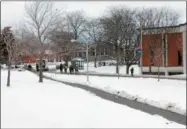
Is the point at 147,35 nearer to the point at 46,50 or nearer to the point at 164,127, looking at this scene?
the point at 46,50

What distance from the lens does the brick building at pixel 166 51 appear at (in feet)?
173

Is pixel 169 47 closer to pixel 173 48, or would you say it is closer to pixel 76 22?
pixel 173 48

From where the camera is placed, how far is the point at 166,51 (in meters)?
53.7

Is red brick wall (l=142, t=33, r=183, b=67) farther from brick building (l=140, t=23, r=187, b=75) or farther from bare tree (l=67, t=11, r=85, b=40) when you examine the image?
bare tree (l=67, t=11, r=85, b=40)

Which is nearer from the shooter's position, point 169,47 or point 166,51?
point 166,51

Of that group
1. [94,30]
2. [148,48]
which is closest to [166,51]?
[148,48]

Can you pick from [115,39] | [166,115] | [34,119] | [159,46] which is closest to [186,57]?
[159,46]

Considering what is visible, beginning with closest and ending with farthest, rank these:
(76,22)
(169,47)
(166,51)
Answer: (166,51), (169,47), (76,22)

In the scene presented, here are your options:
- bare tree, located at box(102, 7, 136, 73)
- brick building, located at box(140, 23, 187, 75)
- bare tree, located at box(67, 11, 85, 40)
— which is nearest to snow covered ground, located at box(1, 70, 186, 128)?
brick building, located at box(140, 23, 187, 75)

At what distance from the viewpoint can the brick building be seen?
52.8 metres

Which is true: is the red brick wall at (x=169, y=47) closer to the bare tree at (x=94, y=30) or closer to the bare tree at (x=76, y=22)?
the bare tree at (x=94, y=30)

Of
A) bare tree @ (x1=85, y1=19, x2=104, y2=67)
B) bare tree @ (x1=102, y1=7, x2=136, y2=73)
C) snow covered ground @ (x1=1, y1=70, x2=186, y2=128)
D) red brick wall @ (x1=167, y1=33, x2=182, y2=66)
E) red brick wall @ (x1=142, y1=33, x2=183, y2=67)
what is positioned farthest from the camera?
bare tree @ (x1=85, y1=19, x2=104, y2=67)

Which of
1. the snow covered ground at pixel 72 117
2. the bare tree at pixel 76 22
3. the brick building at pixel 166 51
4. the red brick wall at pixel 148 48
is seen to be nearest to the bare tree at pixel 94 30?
the bare tree at pixel 76 22

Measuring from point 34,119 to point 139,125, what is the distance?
3.39m
